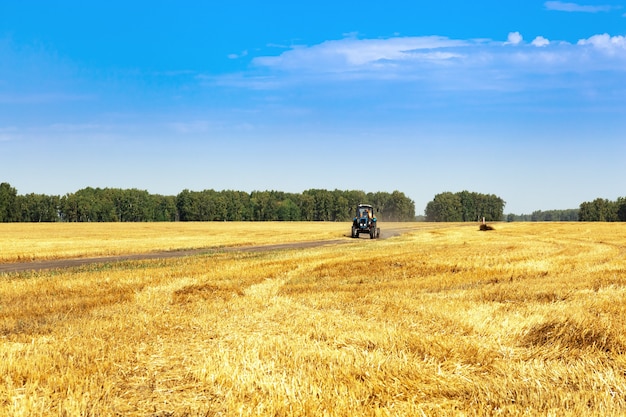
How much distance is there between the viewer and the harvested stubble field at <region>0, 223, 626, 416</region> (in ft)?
19.8

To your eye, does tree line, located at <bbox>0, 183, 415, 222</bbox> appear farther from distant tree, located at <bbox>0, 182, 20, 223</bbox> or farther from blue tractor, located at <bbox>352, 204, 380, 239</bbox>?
blue tractor, located at <bbox>352, 204, 380, 239</bbox>

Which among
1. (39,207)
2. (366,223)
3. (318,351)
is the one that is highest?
(39,207)

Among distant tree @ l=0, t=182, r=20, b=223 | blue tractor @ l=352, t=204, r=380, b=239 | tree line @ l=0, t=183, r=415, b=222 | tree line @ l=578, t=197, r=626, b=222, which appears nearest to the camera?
blue tractor @ l=352, t=204, r=380, b=239

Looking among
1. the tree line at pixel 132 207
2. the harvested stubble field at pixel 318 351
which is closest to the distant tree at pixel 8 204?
the tree line at pixel 132 207

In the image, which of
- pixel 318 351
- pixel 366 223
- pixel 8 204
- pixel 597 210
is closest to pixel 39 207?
pixel 8 204

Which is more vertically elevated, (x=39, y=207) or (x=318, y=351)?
(x=39, y=207)

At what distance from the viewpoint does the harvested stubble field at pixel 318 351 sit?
6023 mm

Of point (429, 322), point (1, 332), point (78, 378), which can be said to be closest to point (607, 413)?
point (429, 322)

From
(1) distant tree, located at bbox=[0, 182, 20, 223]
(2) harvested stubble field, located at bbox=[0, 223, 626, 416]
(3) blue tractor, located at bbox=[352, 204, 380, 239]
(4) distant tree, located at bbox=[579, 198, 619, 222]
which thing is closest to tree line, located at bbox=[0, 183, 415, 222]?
(1) distant tree, located at bbox=[0, 182, 20, 223]

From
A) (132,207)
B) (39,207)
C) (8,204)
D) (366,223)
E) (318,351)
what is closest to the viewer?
(318,351)

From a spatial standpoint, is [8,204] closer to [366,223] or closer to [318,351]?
[366,223]

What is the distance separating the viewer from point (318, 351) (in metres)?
7.98

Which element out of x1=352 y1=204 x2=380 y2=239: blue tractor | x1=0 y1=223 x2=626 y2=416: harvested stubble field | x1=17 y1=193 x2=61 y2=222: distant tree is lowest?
x1=0 y1=223 x2=626 y2=416: harvested stubble field

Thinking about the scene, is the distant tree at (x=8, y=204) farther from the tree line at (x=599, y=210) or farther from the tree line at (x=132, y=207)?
the tree line at (x=599, y=210)
